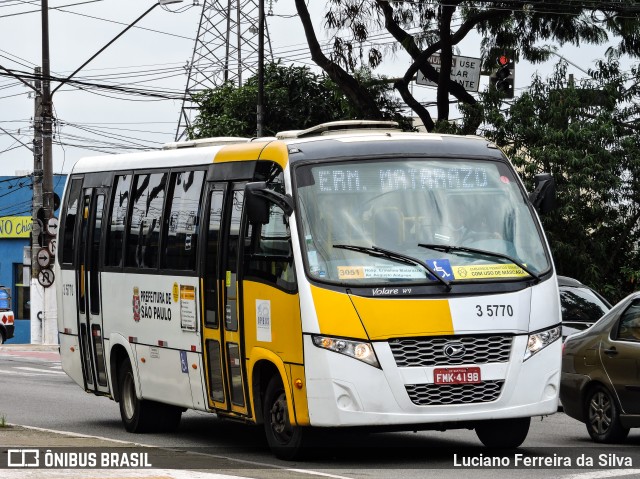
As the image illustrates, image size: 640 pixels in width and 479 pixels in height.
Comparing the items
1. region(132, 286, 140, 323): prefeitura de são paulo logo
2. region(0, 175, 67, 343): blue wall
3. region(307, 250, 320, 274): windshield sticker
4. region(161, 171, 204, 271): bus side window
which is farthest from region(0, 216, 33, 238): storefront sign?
region(307, 250, 320, 274): windshield sticker

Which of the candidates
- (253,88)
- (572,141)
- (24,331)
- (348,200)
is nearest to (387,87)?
(572,141)

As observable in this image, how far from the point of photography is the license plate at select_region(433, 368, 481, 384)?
11562mm

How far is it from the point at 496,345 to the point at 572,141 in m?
16.1

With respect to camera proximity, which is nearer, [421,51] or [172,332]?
[172,332]

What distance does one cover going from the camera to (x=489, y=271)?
1202cm

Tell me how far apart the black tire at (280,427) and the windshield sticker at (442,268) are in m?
1.63

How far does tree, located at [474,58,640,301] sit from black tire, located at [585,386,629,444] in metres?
12.1

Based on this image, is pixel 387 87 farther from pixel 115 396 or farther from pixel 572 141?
pixel 115 396

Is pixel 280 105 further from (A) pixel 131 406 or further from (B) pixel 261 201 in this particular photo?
(B) pixel 261 201

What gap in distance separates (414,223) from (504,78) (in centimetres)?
1843

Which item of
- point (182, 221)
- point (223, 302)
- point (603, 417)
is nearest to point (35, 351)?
point (182, 221)

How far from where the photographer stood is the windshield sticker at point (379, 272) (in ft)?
38.5

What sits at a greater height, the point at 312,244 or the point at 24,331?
the point at 312,244

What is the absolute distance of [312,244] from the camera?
11938 millimetres
